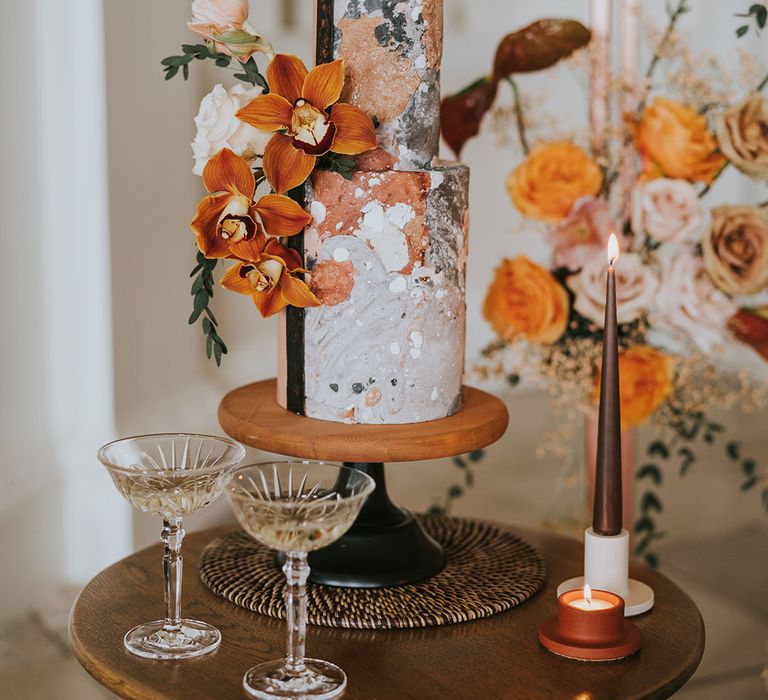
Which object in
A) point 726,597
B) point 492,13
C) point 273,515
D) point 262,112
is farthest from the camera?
point 726,597

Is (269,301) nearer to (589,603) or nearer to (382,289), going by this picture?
(382,289)

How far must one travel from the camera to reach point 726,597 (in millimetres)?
2248

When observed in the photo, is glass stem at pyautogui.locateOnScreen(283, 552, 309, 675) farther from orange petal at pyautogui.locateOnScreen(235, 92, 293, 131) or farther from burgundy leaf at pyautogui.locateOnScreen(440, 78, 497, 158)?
burgundy leaf at pyautogui.locateOnScreen(440, 78, 497, 158)

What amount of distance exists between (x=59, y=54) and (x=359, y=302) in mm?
801

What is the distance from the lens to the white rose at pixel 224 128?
3.13ft

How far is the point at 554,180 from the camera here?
1.46m

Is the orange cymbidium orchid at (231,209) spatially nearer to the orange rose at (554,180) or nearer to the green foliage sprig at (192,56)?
the green foliage sprig at (192,56)

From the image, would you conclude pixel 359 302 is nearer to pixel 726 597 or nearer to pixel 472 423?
pixel 472 423

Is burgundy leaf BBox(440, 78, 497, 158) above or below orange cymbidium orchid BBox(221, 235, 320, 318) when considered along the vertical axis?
above

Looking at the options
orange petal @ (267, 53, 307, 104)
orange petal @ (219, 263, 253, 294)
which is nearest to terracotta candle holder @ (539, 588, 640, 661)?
orange petal @ (219, 263, 253, 294)

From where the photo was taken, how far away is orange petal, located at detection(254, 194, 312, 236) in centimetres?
95

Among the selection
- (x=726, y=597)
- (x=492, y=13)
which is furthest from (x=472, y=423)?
(x=726, y=597)

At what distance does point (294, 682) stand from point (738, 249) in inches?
33.3

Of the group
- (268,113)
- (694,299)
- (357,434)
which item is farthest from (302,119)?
(694,299)
